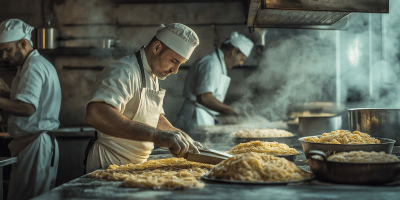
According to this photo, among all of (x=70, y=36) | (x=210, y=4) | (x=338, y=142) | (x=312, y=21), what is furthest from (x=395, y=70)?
(x=70, y=36)

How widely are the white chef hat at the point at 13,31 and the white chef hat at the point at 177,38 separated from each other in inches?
65.1

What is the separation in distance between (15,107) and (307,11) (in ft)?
7.77

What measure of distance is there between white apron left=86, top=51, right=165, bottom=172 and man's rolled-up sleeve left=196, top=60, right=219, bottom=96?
5.77 feet

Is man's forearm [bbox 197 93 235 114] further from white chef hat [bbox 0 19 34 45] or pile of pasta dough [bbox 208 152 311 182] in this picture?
pile of pasta dough [bbox 208 152 311 182]

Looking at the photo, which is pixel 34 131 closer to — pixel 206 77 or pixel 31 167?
pixel 31 167

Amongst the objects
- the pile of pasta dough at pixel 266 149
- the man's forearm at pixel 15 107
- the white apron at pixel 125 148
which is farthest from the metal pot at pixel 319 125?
the man's forearm at pixel 15 107

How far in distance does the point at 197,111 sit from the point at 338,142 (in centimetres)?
258

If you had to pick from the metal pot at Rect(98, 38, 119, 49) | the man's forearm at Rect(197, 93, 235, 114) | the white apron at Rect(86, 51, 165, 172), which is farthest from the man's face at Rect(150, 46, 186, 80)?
the metal pot at Rect(98, 38, 119, 49)

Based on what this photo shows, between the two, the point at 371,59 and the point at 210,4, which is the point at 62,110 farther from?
the point at 371,59

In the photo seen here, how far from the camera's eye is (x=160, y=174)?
1472 mm

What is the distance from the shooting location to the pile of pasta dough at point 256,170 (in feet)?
4.27

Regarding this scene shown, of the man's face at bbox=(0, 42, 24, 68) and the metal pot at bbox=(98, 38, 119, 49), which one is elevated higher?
the metal pot at bbox=(98, 38, 119, 49)

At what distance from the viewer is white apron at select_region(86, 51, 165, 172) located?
2.08 metres

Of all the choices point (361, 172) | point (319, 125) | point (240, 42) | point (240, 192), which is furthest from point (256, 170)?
point (240, 42)
